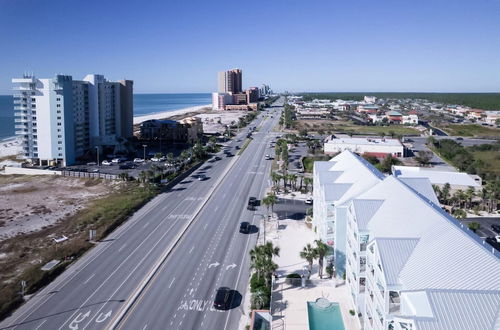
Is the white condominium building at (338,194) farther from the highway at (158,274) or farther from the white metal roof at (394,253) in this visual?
the white metal roof at (394,253)

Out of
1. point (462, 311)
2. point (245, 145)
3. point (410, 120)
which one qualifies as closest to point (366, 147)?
point (245, 145)

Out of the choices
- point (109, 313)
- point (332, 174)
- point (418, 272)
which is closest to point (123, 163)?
point (332, 174)

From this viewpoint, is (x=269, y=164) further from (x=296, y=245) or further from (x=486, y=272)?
(x=486, y=272)

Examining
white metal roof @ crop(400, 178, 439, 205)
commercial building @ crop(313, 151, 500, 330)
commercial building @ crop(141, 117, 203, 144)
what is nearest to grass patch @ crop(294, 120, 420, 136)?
commercial building @ crop(141, 117, 203, 144)

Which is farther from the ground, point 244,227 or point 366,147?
point 366,147

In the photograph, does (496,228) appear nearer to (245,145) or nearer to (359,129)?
(245,145)

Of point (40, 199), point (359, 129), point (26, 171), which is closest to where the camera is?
point (40, 199)
